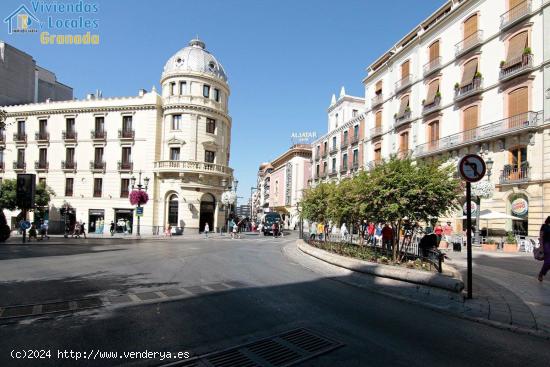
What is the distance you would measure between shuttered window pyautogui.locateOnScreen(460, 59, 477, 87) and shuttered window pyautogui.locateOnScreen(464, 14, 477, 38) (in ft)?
7.53

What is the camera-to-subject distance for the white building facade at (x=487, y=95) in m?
21.0

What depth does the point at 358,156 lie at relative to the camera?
4250 cm

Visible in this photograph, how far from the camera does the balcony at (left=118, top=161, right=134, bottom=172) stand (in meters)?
35.2

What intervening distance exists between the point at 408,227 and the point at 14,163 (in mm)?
43585

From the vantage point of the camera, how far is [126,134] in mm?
35562

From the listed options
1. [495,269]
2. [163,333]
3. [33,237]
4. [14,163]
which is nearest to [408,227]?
[495,269]

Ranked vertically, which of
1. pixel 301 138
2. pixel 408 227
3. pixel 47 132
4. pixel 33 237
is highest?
pixel 301 138

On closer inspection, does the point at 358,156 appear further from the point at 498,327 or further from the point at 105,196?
the point at 498,327

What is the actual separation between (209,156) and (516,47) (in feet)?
89.2

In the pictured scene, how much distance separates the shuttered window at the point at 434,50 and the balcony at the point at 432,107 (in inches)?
154

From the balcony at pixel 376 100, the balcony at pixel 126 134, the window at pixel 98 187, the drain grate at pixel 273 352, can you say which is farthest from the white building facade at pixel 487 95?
the window at pixel 98 187

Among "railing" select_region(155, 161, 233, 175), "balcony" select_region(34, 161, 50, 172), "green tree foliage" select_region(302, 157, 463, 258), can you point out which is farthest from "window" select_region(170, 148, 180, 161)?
"green tree foliage" select_region(302, 157, 463, 258)

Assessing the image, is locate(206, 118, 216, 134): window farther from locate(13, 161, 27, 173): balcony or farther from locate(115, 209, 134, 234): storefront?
locate(13, 161, 27, 173): balcony

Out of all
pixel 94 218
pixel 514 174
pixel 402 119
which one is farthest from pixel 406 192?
pixel 94 218
